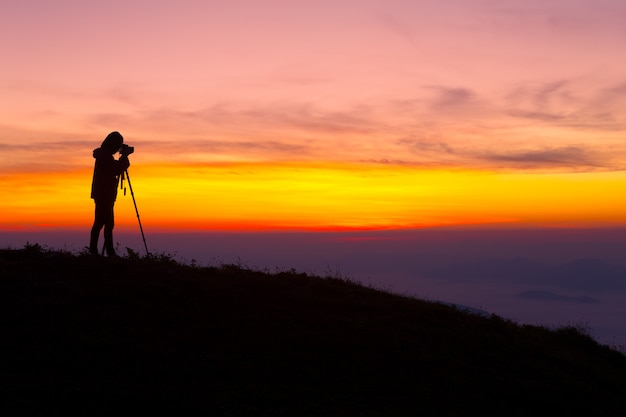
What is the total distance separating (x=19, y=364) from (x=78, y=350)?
1.00 metres

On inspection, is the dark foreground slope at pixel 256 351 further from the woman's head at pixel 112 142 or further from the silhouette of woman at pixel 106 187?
the woman's head at pixel 112 142

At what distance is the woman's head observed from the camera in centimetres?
1833

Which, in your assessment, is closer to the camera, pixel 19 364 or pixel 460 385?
pixel 19 364

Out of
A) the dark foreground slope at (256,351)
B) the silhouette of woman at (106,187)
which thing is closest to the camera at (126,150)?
the silhouette of woman at (106,187)

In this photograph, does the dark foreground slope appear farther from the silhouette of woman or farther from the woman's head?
the woman's head

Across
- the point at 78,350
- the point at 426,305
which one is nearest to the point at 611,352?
the point at 426,305

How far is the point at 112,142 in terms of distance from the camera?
60.3 feet

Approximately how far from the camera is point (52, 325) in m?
12.5

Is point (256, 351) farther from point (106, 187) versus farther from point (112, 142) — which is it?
point (112, 142)

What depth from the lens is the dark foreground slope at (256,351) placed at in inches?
405

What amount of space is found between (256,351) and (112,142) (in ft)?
28.9

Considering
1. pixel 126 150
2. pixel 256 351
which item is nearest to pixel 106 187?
pixel 126 150

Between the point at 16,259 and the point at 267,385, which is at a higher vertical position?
the point at 16,259

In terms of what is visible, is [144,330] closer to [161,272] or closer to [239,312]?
[239,312]
